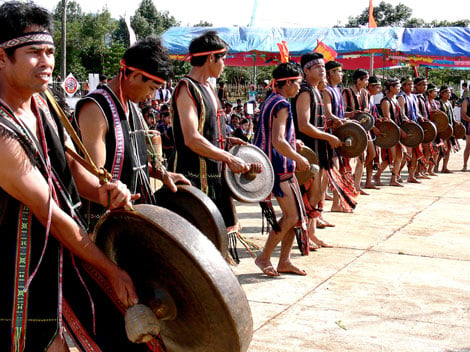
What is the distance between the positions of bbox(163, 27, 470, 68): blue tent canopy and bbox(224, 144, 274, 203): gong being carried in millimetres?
A: 11554

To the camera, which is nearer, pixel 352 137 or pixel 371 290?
pixel 371 290

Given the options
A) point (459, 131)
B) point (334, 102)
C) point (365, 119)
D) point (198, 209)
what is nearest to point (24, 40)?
point (198, 209)

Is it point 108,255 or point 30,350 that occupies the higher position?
point 108,255

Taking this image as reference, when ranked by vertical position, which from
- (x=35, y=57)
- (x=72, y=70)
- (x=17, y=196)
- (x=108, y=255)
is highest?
(x=35, y=57)

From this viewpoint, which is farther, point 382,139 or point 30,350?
point 382,139

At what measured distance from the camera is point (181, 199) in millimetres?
3682

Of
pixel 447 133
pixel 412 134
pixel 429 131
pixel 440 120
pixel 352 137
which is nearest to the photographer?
pixel 352 137

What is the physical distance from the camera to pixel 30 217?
7.68ft

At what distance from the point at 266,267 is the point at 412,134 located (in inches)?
280

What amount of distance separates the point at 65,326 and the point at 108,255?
300mm

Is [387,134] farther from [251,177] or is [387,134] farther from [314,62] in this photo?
[251,177]

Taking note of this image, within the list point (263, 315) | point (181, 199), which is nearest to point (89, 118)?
point (181, 199)

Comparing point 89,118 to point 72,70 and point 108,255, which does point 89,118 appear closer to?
point 108,255

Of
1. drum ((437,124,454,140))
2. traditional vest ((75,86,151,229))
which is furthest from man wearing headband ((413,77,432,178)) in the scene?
traditional vest ((75,86,151,229))
